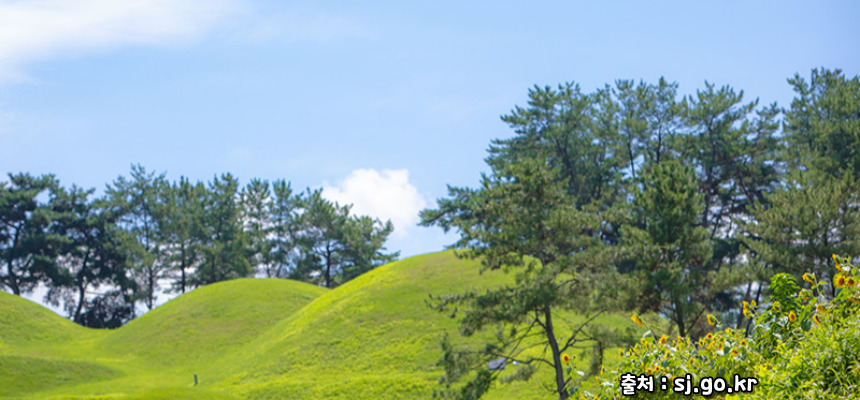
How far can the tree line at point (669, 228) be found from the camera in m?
21.7

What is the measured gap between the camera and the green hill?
28.8 metres

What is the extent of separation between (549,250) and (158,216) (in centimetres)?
5155

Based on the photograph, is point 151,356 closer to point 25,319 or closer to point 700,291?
point 25,319

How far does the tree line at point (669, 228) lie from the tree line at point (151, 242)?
2741 centimetres

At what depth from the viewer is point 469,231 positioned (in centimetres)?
2302

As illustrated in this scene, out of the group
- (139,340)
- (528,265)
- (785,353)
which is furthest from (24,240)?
(785,353)

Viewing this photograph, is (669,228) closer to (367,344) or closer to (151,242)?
(367,344)

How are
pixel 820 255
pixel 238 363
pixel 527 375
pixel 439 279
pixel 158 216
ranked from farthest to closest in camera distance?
pixel 158 216 → pixel 439 279 → pixel 238 363 → pixel 820 255 → pixel 527 375

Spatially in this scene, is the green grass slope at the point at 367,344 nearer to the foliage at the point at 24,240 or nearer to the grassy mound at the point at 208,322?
the grassy mound at the point at 208,322

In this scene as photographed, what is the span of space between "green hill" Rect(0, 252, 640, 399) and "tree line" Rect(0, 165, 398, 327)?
1118 cm

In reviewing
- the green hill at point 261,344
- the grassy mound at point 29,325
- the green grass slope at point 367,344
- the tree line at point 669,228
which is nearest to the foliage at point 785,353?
the tree line at point 669,228

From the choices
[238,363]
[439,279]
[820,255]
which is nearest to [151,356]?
[238,363]

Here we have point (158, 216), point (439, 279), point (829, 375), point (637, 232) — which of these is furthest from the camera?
point (158, 216)

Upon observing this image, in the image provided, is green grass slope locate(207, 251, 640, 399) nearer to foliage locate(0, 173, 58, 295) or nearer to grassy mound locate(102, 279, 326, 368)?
grassy mound locate(102, 279, 326, 368)
